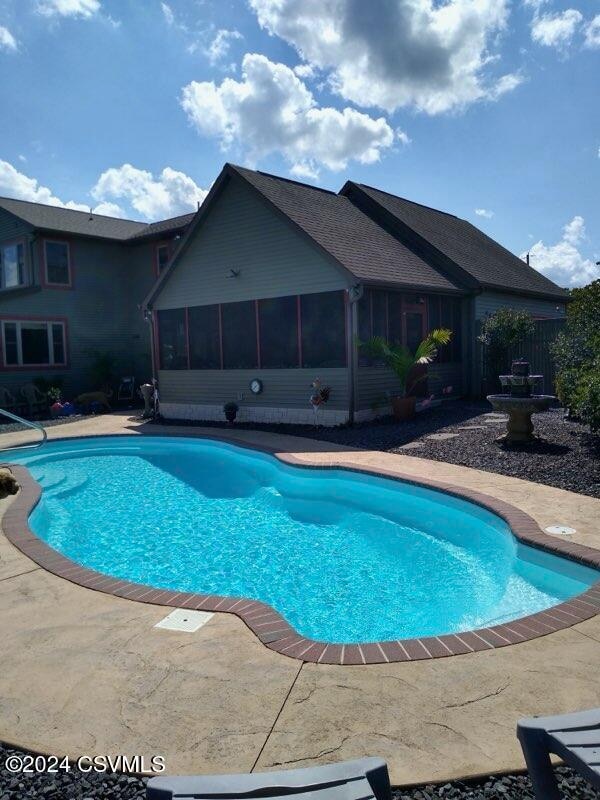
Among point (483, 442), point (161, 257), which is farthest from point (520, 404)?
point (161, 257)

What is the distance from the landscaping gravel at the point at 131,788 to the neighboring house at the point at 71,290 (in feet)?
57.3

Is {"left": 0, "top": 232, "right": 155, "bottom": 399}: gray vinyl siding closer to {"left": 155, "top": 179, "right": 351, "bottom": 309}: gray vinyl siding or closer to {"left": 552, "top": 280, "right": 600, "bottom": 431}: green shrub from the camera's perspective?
{"left": 155, "top": 179, "right": 351, "bottom": 309}: gray vinyl siding

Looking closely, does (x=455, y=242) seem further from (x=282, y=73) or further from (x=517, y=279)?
(x=282, y=73)

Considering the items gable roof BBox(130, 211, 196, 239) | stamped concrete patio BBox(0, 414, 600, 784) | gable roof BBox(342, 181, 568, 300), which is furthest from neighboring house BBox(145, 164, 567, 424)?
stamped concrete patio BBox(0, 414, 600, 784)

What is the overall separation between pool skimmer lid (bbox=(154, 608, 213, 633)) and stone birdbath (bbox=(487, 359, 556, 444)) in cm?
683

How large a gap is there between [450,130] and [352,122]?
2.72 meters

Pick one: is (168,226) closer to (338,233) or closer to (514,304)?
(338,233)

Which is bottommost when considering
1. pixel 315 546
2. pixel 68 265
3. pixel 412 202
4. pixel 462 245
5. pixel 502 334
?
pixel 315 546

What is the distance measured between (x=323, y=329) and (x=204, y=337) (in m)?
3.92

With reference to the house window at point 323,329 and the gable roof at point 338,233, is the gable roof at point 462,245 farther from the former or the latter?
the house window at point 323,329

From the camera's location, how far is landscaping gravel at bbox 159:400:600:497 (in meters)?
7.34

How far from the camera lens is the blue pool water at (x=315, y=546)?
462cm

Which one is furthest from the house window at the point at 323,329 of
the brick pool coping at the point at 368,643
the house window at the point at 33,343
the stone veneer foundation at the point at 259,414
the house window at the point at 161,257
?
the house window at the point at 33,343

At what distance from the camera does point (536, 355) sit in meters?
15.5
